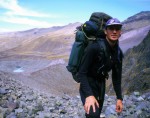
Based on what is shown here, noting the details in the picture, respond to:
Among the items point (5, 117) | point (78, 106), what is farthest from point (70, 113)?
point (5, 117)

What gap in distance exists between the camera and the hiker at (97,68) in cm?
423

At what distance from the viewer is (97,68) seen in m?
4.61

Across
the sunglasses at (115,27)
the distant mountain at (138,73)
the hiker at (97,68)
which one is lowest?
the distant mountain at (138,73)

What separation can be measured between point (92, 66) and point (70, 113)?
7487mm

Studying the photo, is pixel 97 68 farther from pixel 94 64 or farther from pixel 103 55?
pixel 103 55

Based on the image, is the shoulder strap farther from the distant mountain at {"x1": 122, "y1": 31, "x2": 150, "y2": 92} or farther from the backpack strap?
the distant mountain at {"x1": 122, "y1": 31, "x2": 150, "y2": 92}

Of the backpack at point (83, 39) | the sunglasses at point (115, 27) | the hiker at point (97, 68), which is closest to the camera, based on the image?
the hiker at point (97, 68)

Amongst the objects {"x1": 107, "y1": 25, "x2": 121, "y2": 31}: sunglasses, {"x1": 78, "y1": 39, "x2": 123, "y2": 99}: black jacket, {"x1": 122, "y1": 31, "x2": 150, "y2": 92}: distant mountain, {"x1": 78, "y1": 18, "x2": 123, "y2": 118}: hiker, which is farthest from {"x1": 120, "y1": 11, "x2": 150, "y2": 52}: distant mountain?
{"x1": 107, "y1": 25, "x2": 121, "y2": 31}: sunglasses

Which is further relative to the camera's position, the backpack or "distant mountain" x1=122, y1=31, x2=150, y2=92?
"distant mountain" x1=122, y1=31, x2=150, y2=92

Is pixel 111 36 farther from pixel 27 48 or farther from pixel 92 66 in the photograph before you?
pixel 27 48

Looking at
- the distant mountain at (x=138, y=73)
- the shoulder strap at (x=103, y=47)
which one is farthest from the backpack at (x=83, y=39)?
the distant mountain at (x=138, y=73)

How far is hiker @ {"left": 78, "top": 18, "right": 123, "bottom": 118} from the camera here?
423 cm

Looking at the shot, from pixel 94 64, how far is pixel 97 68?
0.09 metres

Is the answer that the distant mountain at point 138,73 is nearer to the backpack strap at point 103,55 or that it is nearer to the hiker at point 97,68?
the hiker at point 97,68
